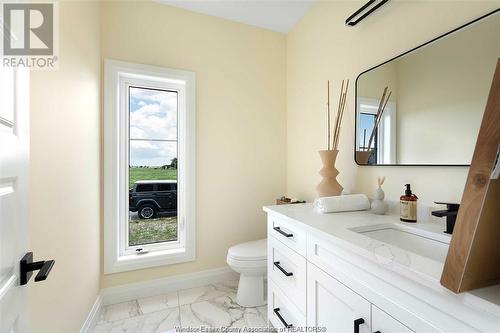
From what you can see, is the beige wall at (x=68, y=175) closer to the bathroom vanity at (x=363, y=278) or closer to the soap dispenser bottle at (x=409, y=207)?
the bathroom vanity at (x=363, y=278)

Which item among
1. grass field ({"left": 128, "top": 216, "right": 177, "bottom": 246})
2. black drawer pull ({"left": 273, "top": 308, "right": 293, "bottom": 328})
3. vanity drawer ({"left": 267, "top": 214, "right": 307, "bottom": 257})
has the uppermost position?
vanity drawer ({"left": 267, "top": 214, "right": 307, "bottom": 257})

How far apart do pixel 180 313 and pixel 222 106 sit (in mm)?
1775

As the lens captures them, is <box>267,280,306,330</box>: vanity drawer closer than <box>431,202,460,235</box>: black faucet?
No

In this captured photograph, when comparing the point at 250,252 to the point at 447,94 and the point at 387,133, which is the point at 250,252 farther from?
the point at 447,94

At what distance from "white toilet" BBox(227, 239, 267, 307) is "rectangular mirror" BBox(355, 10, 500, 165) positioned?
3.41ft

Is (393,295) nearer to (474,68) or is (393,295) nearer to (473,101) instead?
(473,101)

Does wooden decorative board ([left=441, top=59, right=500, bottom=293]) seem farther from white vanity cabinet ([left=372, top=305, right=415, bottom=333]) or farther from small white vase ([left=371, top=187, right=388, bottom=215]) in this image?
small white vase ([left=371, top=187, right=388, bottom=215])

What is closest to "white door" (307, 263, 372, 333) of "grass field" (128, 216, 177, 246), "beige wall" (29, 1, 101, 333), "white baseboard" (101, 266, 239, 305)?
"beige wall" (29, 1, 101, 333)

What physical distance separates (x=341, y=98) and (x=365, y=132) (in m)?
0.34

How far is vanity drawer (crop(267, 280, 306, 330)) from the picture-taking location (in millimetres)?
1184

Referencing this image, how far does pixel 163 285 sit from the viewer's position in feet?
6.63

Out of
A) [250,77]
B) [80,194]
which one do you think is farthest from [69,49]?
[250,77]

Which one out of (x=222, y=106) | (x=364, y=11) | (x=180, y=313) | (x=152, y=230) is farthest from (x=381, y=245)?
(x=152, y=230)

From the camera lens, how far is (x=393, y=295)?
68cm
